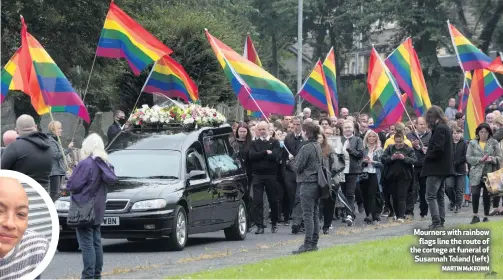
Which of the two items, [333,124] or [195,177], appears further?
Result: [333,124]

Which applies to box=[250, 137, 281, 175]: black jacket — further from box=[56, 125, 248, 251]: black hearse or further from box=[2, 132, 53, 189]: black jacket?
box=[2, 132, 53, 189]: black jacket

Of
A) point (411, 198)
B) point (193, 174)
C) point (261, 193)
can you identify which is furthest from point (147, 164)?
point (411, 198)

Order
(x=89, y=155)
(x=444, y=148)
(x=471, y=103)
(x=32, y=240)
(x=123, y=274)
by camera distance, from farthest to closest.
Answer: (x=471, y=103)
(x=444, y=148)
(x=123, y=274)
(x=89, y=155)
(x=32, y=240)

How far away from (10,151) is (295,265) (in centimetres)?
311

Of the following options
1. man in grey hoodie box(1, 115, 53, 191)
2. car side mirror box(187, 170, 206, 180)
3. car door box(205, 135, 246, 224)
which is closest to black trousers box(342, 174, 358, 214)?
car door box(205, 135, 246, 224)

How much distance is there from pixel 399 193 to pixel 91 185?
1016cm

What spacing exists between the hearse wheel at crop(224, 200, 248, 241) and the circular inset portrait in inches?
535

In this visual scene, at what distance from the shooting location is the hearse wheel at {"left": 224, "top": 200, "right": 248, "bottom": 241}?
16.6 meters

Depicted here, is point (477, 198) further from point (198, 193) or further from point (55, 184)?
point (55, 184)

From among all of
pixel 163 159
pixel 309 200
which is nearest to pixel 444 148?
pixel 309 200

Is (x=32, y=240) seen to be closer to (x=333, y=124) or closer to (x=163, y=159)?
(x=163, y=159)

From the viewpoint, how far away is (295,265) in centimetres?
1092

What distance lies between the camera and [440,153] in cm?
1542

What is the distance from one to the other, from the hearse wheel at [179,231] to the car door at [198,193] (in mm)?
236
